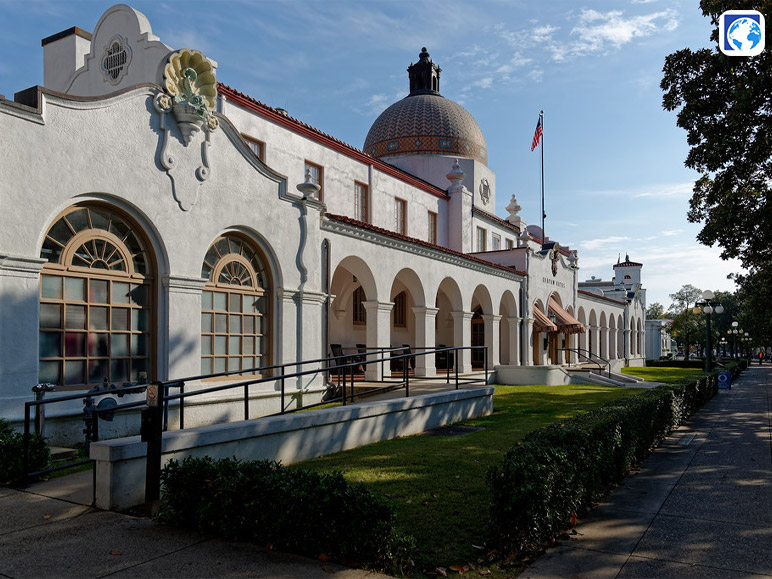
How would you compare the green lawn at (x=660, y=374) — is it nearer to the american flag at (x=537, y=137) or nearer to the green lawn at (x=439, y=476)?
the american flag at (x=537, y=137)

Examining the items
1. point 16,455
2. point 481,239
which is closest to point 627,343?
point 481,239

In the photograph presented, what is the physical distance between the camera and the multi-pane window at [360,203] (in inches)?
865

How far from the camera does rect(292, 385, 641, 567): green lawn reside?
590 centimetres

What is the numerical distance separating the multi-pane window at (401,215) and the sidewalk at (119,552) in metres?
19.0

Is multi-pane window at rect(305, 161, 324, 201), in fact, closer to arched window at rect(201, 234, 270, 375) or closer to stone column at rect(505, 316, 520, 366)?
arched window at rect(201, 234, 270, 375)

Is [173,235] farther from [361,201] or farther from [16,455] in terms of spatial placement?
[361,201]

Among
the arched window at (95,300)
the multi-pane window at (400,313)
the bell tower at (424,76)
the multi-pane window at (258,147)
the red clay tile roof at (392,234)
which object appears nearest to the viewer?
the arched window at (95,300)

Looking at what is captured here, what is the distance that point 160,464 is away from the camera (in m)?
6.52

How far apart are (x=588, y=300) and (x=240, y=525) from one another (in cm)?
3811

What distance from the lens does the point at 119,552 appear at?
5.27 m

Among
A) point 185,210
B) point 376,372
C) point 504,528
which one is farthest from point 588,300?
point 504,528

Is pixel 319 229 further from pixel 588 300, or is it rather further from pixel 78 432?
pixel 588 300

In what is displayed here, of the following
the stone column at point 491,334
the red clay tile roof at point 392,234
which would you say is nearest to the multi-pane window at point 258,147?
the red clay tile roof at point 392,234

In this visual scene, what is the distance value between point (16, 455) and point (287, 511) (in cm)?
425
